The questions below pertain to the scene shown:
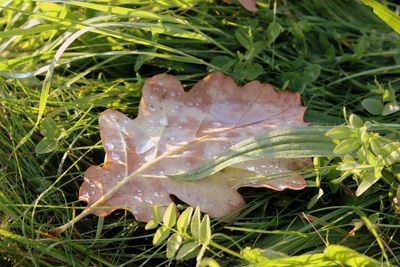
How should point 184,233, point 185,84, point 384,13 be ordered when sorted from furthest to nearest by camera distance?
point 185,84, point 384,13, point 184,233

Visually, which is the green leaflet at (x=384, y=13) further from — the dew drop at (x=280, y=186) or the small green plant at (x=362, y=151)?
the dew drop at (x=280, y=186)

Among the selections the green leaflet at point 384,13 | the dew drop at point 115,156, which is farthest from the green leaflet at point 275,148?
the green leaflet at point 384,13

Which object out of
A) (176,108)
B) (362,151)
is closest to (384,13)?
(362,151)

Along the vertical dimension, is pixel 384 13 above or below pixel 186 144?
above

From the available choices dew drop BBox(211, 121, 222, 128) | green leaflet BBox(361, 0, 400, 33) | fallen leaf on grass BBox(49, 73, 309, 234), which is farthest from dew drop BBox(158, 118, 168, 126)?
green leaflet BBox(361, 0, 400, 33)

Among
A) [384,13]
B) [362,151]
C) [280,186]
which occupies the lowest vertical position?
[280,186]

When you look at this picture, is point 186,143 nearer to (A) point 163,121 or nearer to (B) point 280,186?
(A) point 163,121

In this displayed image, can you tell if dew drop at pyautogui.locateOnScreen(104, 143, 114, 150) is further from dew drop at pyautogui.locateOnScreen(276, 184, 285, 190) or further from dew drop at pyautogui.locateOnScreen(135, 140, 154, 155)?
dew drop at pyautogui.locateOnScreen(276, 184, 285, 190)

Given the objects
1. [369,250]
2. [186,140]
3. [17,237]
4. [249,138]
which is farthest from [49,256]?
[369,250]
